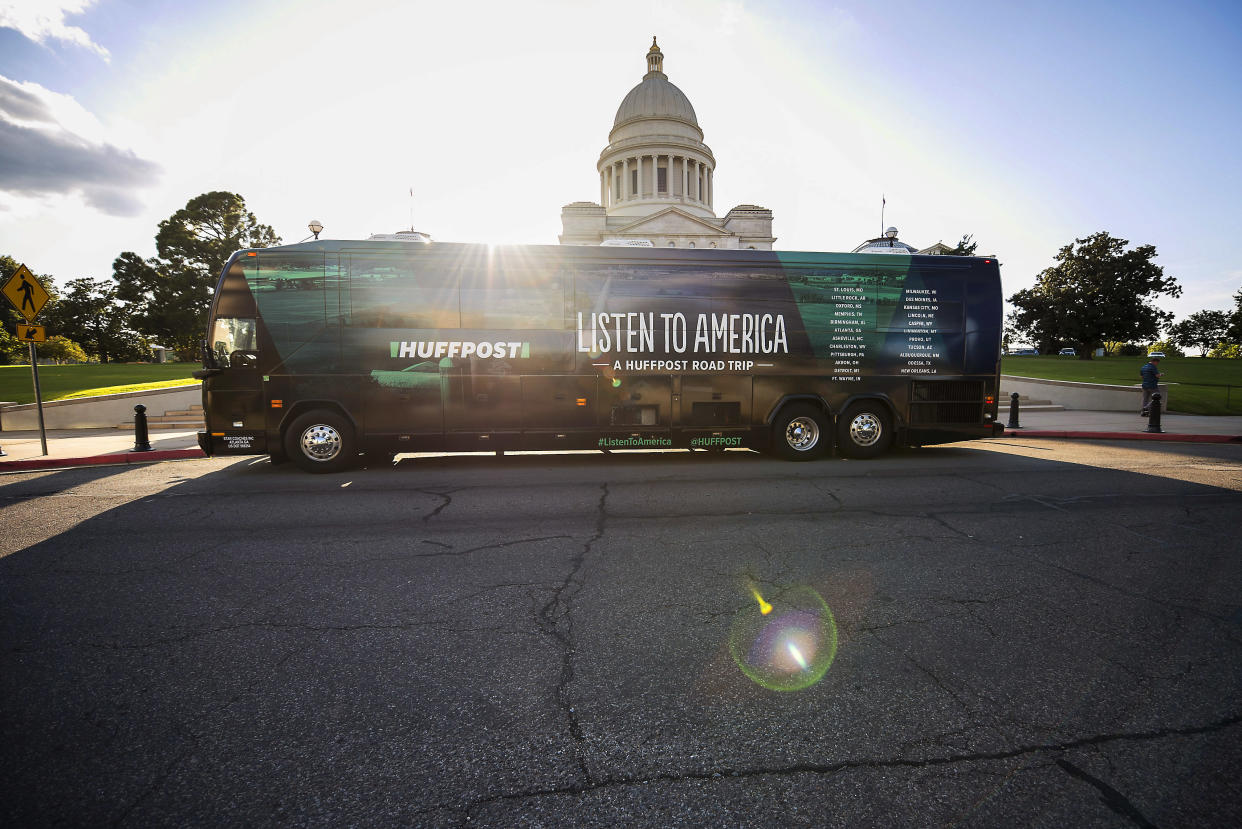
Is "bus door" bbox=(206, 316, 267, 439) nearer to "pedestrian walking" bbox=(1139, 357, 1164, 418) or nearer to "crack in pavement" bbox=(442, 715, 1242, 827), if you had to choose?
"crack in pavement" bbox=(442, 715, 1242, 827)

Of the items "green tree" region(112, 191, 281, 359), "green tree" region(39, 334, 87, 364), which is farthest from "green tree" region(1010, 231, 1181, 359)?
"green tree" region(39, 334, 87, 364)

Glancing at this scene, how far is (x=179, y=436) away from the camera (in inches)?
575

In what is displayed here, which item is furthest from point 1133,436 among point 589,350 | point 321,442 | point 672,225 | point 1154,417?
point 672,225

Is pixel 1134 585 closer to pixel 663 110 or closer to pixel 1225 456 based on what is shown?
pixel 1225 456

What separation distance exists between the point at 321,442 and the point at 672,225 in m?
51.0

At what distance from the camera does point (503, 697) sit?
2684 mm

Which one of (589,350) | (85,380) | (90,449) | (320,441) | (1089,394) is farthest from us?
(85,380)

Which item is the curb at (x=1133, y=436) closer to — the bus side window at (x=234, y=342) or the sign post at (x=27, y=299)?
the bus side window at (x=234, y=342)

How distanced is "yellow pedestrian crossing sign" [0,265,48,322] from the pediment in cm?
4897

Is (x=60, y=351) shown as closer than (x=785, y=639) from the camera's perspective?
No

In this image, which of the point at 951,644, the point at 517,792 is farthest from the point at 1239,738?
the point at 517,792

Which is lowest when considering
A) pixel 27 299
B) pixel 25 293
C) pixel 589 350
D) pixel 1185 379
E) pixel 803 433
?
pixel 803 433

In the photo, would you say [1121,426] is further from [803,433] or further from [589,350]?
[589,350]

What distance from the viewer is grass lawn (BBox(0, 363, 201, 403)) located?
2202 cm
